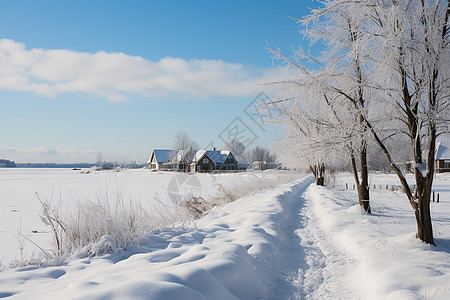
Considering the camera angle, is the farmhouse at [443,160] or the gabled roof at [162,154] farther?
the gabled roof at [162,154]

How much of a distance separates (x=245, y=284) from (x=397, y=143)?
6.86m

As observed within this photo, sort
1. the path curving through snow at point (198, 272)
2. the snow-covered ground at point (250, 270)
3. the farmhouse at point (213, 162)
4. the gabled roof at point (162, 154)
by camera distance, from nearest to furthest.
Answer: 1. the path curving through snow at point (198, 272)
2. the snow-covered ground at point (250, 270)
3. the farmhouse at point (213, 162)
4. the gabled roof at point (162, 154)

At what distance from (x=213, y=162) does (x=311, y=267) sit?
60.3 m

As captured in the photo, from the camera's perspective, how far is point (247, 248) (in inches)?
217

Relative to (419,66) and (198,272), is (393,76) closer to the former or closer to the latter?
(419,66)

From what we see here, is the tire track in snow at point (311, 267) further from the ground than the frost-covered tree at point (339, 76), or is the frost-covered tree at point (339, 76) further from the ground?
the frost-covered tree at point (339, 76)

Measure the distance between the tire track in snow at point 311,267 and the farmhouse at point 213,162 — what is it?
57.2 m

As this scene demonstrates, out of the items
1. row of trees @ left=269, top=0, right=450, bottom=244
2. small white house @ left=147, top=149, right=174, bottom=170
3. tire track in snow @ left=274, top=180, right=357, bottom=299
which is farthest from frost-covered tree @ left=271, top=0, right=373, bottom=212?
small white house @ left=147, top=149, right=174, bottom=170

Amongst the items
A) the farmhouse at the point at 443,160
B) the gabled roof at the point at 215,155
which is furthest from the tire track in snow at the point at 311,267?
the gabled roof at the point at 215,155

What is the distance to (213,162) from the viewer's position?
6556 cm

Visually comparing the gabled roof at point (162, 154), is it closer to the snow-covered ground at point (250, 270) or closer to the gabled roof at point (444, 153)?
the gabled roof at point (444, 153)

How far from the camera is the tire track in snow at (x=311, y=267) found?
429cm

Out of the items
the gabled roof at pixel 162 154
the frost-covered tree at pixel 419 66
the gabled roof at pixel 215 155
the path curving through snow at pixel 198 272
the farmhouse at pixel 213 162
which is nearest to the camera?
the path curving through snow at pixel 198 272

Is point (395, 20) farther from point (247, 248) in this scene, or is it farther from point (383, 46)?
point (247, 248)
